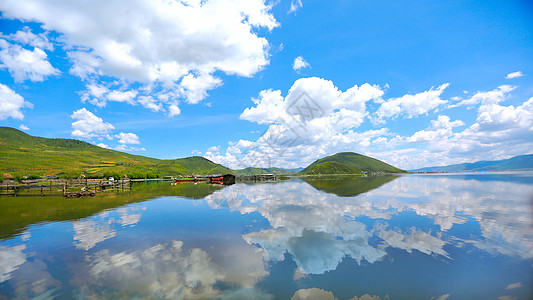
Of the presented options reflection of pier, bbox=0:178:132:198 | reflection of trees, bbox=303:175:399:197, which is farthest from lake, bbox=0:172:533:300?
reflection of pier, bbox=0:178:132:198

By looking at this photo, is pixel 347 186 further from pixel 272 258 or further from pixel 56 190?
pixel 56 190

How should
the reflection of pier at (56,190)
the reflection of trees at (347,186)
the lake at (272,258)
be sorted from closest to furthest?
the lake at (272,258) → the reflection of pier at (56,190) → the reflection of trees at (347,186)

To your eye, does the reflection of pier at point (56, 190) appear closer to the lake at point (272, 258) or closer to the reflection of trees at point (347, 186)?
the lake at point (272, 258)

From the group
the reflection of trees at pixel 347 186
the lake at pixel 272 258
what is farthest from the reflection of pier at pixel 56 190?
the reflection of trees at pixel 347 186

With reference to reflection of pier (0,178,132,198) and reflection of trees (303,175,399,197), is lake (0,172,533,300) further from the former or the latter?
reflection of pier (0,178,132,198)

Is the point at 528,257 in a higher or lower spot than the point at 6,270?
lower

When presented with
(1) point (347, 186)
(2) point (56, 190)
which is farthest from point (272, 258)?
(2) point (56, 190)

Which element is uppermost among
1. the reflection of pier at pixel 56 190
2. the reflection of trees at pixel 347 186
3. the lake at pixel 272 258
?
the reflection of pier at pixel 56 190

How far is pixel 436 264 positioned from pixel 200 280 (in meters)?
13.6

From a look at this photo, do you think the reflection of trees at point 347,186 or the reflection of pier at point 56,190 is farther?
the reflection of trees at point 347,186

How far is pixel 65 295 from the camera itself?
9742 millimetres

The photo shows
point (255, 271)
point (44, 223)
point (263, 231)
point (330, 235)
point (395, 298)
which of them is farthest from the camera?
point (44, 223)

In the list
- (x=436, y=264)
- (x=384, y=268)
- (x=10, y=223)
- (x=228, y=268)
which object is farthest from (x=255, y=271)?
(x=10, y=223)

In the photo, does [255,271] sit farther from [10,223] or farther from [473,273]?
[10,223]
